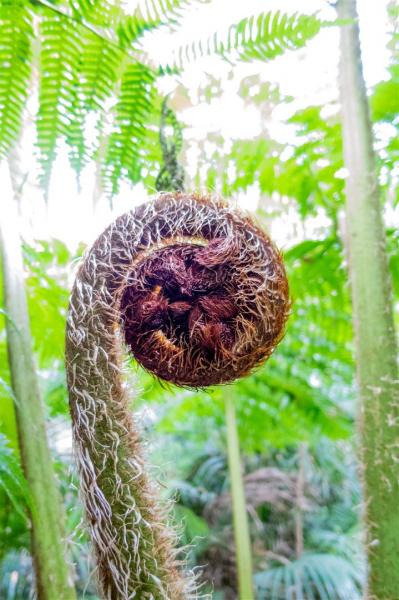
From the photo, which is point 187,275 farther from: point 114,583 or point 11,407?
point 11,407

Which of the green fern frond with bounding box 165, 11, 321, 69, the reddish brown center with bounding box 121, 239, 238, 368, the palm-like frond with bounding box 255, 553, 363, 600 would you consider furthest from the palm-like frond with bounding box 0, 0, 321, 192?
the palm-like frond with bounding box 255, 553, 363, 600

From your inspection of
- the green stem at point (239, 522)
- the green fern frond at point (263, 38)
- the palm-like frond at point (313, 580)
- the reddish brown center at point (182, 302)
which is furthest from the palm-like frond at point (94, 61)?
the palm-like frond at point (313, 580)

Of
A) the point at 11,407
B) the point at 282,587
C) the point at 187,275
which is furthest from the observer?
the point at 282,587

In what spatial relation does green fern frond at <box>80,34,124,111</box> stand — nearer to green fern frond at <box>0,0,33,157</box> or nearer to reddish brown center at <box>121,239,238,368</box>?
green fern frond at <box>0,0,33,157</box>

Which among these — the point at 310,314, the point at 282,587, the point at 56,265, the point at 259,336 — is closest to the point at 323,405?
the point at 310,314

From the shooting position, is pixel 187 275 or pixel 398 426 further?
pixel 398 426
